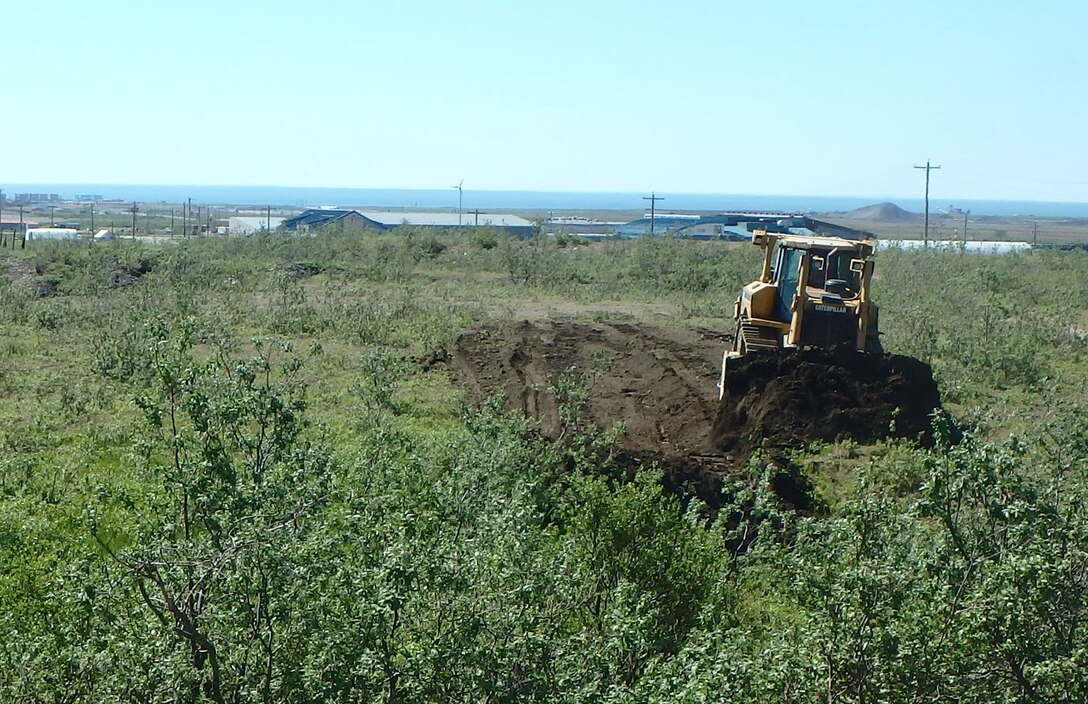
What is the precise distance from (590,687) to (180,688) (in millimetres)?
1979

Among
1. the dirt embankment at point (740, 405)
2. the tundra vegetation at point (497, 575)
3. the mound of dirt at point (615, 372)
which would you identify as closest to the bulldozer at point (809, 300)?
the dirt embankment at point (740, 405)

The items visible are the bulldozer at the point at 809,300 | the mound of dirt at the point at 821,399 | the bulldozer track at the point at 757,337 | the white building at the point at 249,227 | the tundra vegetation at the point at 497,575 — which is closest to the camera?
the tundra vegetation at the point at 497,575

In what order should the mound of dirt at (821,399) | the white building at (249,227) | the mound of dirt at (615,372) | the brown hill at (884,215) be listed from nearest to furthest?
the mound of dirt at (821,399)
the mound of dirt at (615,372)
the white building at (249,227)
the brown hill at (884,215)

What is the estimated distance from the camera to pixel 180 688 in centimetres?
597

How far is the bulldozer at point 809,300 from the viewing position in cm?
1714


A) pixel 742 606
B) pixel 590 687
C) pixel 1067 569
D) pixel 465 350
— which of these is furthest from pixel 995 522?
pixel 465 350

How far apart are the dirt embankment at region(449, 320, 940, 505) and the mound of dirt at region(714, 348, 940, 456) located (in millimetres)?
12

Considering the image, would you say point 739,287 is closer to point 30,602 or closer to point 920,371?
point 920,371

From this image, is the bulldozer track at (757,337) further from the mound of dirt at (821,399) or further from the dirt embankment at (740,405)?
the mound of dirt at (821,399)

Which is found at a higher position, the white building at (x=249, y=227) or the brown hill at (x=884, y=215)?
the brown hill at (x=884, y=215)

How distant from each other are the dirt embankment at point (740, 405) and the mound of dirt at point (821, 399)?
12 millimetres

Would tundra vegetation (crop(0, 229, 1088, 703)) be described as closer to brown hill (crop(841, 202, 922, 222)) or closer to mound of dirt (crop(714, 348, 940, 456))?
mound of dirt (crop(714, 348, 940, 456))

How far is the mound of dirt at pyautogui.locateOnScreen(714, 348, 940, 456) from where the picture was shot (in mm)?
14961

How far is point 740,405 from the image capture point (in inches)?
618
